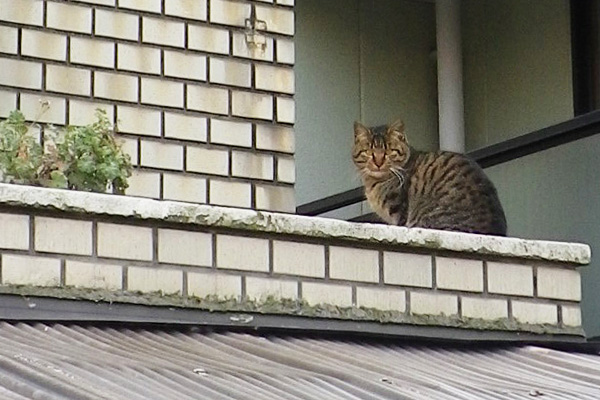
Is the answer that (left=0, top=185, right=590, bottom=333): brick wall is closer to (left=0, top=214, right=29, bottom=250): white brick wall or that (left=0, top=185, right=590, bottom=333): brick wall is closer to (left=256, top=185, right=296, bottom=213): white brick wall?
(left=0, top=214, right=29, bottom=250): white brick wall

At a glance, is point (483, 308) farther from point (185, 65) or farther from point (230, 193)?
point (185, 65)

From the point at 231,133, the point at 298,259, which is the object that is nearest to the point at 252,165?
the point at 231,133

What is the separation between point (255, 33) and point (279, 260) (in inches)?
65.5

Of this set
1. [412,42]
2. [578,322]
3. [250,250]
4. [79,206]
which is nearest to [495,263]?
[578,322]

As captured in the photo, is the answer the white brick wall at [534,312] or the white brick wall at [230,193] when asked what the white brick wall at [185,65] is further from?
the white brick wall at [534,312]

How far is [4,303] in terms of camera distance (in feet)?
18.3

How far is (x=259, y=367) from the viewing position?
5.35 m

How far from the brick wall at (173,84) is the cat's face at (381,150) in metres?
1.16

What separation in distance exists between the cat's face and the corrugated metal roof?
2196mm

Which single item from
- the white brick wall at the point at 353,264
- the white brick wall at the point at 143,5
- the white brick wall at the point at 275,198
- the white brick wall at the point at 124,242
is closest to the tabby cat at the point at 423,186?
the white brick wall at the point at 275,198

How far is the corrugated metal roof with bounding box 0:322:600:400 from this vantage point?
15.6 feet

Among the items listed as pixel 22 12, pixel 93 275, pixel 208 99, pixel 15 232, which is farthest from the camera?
pixel 208 99

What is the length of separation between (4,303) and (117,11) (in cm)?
196

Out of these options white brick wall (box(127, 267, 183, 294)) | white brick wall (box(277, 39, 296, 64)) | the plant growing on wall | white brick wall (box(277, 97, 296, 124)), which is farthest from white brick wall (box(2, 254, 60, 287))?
white brick wall (box(277, 39, 296, 64))
